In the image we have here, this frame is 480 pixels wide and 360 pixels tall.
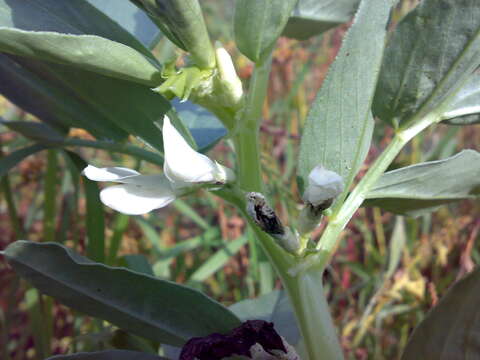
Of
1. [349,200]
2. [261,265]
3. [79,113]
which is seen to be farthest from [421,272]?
[79,113]

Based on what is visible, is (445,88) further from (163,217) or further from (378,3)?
(163,217)

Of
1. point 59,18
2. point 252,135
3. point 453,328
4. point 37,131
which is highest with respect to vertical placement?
point 37,131

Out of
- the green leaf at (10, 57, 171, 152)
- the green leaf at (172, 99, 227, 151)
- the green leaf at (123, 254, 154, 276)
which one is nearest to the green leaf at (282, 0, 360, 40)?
the green leaf at (172, 99, 227, 151)

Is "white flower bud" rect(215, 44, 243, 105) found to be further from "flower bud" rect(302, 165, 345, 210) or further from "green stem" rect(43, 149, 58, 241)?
"green stem" rect(43, 149, 58, 241)

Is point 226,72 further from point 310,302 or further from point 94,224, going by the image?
point 94,224

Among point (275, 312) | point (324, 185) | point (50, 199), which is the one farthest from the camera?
point (50, 199)

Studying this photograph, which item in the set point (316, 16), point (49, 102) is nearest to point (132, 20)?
point (49, 102)
